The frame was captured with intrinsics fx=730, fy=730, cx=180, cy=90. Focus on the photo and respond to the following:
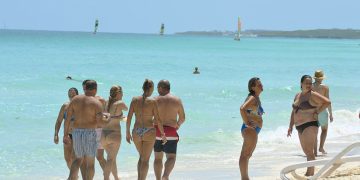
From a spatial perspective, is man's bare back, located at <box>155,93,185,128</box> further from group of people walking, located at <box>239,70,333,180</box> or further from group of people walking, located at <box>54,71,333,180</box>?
group of people walking, located at <box>239,70,333,180</box>

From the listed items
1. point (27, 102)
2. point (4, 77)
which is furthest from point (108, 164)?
point (4, 77)

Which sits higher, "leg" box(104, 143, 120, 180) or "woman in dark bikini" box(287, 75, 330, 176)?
"woman in dark bikini" box(287, 75, 330, 176)

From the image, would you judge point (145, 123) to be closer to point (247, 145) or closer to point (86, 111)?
point (86, 111)

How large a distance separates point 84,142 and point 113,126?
3.25 ft

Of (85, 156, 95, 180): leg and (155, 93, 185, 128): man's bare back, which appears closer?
(85, 156, 95, 180): leg

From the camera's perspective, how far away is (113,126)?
8594 mm

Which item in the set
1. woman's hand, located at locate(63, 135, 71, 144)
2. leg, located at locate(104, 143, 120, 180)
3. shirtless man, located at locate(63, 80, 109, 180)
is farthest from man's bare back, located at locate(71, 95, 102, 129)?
leg, located at locate(104, 143, 120, 180)

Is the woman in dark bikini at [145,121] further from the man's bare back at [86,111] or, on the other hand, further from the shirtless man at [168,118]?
the man's bare back at [86,111]

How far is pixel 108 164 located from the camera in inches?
346

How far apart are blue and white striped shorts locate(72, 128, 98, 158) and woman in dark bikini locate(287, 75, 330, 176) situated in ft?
7.86

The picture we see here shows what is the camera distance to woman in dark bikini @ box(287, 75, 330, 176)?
833cm

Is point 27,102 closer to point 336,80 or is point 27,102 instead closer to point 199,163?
point 199,163

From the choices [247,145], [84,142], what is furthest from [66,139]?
[247,145]

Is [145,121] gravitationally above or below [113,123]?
above
